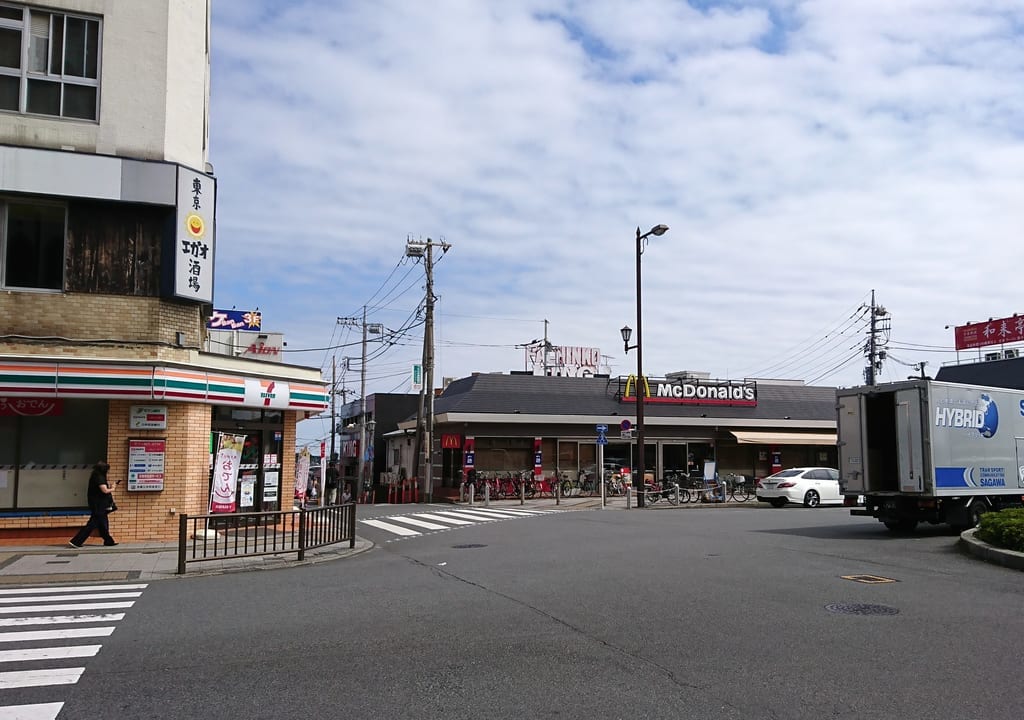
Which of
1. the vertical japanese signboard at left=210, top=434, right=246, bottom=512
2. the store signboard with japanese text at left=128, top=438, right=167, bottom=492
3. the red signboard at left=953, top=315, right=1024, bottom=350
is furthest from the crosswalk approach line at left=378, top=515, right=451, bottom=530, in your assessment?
the red signboard at left=953, top=315, right=1024, bottom=350

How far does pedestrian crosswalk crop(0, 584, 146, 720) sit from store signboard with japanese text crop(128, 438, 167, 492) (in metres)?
4.79

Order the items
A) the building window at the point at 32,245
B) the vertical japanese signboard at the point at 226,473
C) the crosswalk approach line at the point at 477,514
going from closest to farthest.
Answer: the building window at the point at 32,245, the vertical japanese signboard at the point at 226,473, the crosswalk approach line at the point at 477,514

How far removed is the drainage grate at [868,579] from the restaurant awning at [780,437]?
27419 millimetres

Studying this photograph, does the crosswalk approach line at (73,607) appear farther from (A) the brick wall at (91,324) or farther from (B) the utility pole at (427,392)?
(B) the utility pole at (427,392)

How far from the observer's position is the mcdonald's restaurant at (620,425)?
36.8 meters

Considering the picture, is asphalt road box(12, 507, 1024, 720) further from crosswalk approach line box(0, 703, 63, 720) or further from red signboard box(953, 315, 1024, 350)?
red signboard box(953, 315, 1024, 350)

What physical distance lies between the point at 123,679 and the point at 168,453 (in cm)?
1095

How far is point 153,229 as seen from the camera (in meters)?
17.2

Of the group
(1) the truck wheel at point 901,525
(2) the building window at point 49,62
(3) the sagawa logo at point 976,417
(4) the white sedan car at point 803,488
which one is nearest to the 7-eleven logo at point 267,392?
(2) the building window at point 49,62

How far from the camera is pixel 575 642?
7781 mm

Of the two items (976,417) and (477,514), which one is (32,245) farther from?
(976,417)

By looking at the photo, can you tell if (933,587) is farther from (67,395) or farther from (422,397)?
(422,397)

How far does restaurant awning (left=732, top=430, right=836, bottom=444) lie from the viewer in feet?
127

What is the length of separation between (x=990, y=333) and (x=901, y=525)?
104 feet
